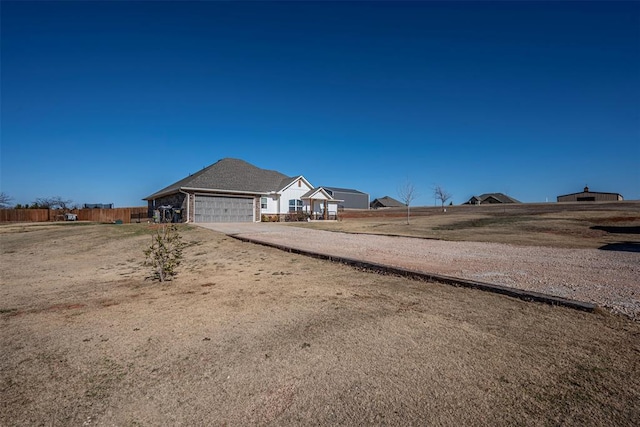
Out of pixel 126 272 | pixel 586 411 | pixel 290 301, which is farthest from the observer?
pixel 126 272

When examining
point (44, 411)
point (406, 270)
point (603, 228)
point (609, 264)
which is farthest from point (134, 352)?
point (603, 228)

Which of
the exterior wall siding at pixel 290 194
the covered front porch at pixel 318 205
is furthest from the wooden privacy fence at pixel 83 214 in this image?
the covered front porch at pixel 318 205

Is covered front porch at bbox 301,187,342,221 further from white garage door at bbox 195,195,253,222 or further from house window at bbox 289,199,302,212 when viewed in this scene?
white garage door at bbox 195,195,253,222

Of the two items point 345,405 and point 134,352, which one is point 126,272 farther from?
point 345,405

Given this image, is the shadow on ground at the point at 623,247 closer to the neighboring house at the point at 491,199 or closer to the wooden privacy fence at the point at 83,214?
the wooden privacy fence at the point at 83,214

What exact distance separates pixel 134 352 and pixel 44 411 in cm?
89

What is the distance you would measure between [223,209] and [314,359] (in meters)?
25.2

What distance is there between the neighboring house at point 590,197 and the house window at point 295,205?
155ft

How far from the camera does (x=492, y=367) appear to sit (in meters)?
2.66

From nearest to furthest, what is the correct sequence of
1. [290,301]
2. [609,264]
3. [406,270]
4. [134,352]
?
[134,352] < [290,301] < [406,270] < [609,264]

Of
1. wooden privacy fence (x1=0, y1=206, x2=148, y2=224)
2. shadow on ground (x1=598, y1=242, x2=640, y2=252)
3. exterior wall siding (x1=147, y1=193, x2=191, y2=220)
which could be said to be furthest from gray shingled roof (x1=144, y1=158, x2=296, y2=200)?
shadow on ground (x1=598, y1=242, x2=640, y2=252)

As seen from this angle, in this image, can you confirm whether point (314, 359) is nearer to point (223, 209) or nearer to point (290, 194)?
point (223, 209)

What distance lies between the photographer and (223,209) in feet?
87.6

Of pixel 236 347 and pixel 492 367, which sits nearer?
pixel 492 367
